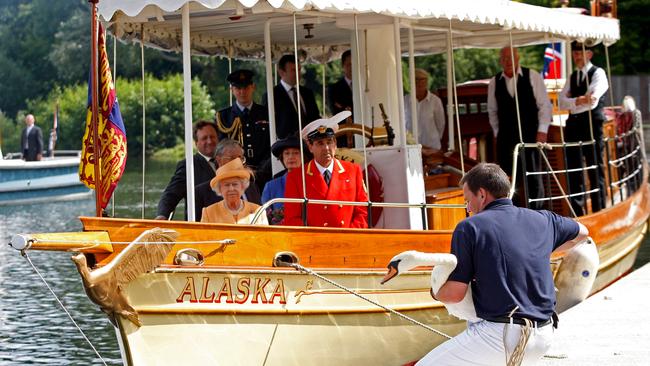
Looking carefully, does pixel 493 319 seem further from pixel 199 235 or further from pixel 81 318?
pixel 81 318

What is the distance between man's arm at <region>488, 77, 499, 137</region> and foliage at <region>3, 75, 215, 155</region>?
27757 millimetres

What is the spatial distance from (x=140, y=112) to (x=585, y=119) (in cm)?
3284

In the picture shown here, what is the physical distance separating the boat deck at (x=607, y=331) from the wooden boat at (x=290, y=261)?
0.37 meters

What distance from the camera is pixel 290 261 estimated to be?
8.41 meters

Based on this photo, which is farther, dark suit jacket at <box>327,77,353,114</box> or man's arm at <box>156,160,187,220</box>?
dark suit jacket at <box>327,77,353,114</box>

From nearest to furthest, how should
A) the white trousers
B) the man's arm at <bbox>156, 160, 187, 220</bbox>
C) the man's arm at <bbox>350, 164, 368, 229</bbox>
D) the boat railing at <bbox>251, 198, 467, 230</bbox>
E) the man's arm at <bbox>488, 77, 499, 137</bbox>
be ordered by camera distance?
the white trousers < the boat railing at <bbox>251, 198, 467, 230</bbox> < the man's arm at <bbox>350, 164, 368, 229</bbox> < the man's arm at <bbox>156, 160, 187, 220</bbox> < the man's arm at <bbox>488, 77, 499, 137</bbox>

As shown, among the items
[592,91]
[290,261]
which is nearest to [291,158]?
[290,261]

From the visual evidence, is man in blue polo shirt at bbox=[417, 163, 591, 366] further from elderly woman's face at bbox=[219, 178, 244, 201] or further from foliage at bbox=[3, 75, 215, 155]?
foliage at bbox=[3, 75, 215, 155]

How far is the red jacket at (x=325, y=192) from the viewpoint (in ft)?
29.6

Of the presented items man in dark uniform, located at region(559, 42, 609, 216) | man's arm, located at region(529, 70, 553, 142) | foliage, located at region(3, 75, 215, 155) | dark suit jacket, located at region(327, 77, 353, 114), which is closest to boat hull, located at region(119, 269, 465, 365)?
dark suit jacket, located at region(327, 77, 353, 114)

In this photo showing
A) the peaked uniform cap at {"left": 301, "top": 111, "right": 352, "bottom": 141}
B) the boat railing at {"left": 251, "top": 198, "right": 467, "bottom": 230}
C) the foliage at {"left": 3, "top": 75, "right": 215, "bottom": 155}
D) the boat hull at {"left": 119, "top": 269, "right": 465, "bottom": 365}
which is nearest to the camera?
the boat hull at {"left": 119, "top": 269, "right": 465, "bottom": 365}

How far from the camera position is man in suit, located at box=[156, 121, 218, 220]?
10.3 metres

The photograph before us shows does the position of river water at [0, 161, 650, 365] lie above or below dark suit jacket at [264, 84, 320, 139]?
below

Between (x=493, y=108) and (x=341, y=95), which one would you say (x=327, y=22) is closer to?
(x=341, y=95)
